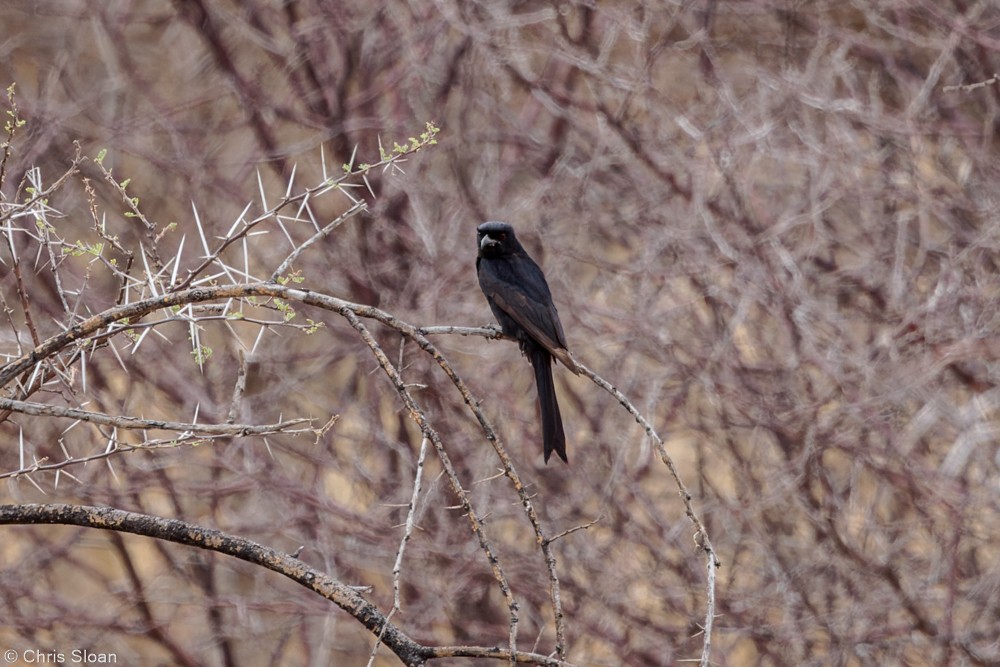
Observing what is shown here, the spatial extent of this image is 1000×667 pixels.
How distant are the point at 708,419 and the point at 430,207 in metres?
2.20

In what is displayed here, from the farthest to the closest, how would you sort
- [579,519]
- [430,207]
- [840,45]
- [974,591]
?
[840,45]
[430,207]
[579,519]
[974,591]

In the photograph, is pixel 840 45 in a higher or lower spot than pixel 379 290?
higher

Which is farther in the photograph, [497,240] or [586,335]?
[586,335]

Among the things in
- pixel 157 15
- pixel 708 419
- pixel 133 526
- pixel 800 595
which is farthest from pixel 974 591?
pixel 157 15

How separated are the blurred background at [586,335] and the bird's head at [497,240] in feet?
6.35

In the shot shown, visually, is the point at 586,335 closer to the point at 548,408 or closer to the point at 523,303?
the point at 523,303

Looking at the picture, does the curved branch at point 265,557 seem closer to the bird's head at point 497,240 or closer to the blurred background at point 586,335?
the bird's head at point 497,240

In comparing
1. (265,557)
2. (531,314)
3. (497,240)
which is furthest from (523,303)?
(265,557)

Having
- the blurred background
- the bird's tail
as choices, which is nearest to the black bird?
the bird's tail

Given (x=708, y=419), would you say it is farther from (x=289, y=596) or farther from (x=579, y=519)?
(x=289, y=596)

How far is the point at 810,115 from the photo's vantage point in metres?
7.72

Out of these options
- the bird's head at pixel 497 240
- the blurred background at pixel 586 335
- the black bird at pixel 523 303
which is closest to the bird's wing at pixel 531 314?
the black bird at pixel 523 303

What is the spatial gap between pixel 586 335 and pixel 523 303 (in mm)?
2592

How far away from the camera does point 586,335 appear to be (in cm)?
723
